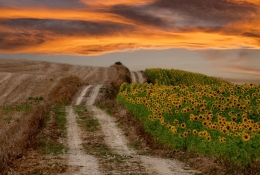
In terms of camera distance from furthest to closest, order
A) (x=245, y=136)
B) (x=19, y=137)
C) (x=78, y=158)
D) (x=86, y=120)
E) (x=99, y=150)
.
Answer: (x=86, y=120)
(x=19, y=137)
(x=99, y=150)
(x=78, y=158)
(x=245, y=136)

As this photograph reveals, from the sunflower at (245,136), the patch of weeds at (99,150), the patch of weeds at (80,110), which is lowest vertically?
the patch of weeds at (80,110)

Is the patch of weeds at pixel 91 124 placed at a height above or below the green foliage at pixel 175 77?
above

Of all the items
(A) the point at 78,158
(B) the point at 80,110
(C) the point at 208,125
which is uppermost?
(C) the point at 208,125

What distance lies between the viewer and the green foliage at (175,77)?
72.0 metres

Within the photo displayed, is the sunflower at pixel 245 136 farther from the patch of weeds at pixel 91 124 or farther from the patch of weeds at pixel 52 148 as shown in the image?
the patch of weeds at pixel 91 124

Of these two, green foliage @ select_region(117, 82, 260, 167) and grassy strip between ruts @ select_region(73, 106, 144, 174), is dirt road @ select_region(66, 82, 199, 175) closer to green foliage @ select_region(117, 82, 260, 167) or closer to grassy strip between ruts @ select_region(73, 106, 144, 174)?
grassy strip between ruts @ select_region(73, 106, 144, 174)

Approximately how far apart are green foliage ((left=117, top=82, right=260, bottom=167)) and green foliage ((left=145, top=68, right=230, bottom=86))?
45.7 m

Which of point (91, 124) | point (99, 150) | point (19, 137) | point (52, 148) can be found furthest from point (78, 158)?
point (91, 124)

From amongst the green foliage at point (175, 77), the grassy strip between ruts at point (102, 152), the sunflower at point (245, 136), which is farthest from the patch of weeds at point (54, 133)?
the green foliage at point (175, 77)

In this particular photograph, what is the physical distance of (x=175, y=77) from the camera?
75.4 m

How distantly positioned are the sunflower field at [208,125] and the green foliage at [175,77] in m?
45.6

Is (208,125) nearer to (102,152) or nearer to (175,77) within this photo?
(102,152)

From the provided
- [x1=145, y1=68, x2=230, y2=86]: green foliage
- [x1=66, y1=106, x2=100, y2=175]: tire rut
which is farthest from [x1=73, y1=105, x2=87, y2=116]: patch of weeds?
[x1=145, y1=68, x2=230, y2=86]: green foliage

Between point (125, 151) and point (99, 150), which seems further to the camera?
point (99, 150)
